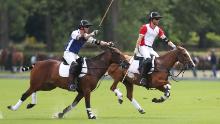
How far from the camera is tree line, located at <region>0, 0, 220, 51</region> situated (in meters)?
66.8

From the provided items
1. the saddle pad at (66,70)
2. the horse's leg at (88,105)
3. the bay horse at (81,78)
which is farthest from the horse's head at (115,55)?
the horse's leg at (88,105)

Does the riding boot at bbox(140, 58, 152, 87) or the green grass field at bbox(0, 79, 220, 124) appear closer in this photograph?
the green grass field at bbox(0, 79, 220, 124)

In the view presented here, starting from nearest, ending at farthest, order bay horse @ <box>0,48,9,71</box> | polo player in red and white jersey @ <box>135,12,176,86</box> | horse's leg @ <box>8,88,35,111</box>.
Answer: horse's leg @ <box>8,88,35,111</box> → polo player in red and white jersey @ <box>135,12,176,86</box> → bay horse @ <box>0,48,9,71</box>

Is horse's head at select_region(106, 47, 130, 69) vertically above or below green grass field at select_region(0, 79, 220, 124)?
above

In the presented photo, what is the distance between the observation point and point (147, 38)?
87.4ft

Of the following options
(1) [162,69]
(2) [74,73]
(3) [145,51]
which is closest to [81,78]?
(2) [74,73]

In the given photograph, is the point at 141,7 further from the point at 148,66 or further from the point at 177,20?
the point at 148,66

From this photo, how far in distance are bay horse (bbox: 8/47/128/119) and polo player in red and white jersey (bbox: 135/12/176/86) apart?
1830mm

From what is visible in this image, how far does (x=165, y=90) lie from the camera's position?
82.6 ft

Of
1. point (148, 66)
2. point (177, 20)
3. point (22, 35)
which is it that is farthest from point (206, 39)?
point (148, 66)

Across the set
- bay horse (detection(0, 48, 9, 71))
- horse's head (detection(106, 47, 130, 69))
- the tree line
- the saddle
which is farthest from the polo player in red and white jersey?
bay horse (detection(0, 48, 9, 71))

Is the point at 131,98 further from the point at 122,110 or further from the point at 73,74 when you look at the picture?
the point at 73,74

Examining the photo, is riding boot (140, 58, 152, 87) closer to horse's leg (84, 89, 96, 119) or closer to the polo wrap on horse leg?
the polo wrap on horse leg

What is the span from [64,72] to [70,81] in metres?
0.36
